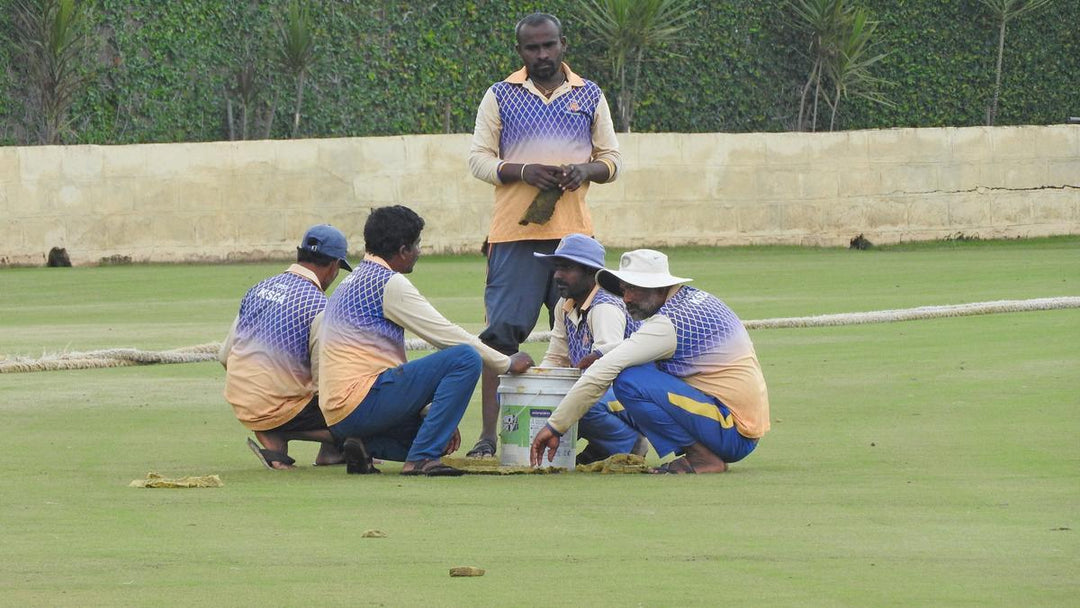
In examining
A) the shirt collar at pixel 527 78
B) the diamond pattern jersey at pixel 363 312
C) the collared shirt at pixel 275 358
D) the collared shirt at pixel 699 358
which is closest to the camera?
the collared shirt at pixel 699 358

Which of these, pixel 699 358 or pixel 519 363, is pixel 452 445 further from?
pixel 699 358

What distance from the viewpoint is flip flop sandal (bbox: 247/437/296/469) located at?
312 inches

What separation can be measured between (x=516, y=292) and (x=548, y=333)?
5111mm

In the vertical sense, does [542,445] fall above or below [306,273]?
below

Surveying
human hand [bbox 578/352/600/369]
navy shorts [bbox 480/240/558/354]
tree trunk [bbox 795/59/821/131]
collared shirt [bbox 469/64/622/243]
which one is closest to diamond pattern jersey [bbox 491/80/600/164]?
collared shirt [bbox 469/64/622/243]

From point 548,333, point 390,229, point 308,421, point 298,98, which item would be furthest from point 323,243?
point 298,98

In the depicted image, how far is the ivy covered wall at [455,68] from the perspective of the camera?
2280 centimetres

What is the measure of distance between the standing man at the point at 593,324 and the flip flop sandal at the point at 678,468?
0.42 meters

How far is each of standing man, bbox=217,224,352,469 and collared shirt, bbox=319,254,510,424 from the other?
386mm

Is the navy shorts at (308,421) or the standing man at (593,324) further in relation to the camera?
the navy shorts at (308,421)

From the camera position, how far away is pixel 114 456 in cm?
829

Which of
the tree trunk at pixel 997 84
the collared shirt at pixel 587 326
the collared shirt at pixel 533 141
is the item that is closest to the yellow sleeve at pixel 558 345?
the collared shirt at pixel 587 326

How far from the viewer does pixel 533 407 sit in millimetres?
7754

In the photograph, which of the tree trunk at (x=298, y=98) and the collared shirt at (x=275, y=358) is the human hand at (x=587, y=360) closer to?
the collared shirt at (x=275, y=358)
